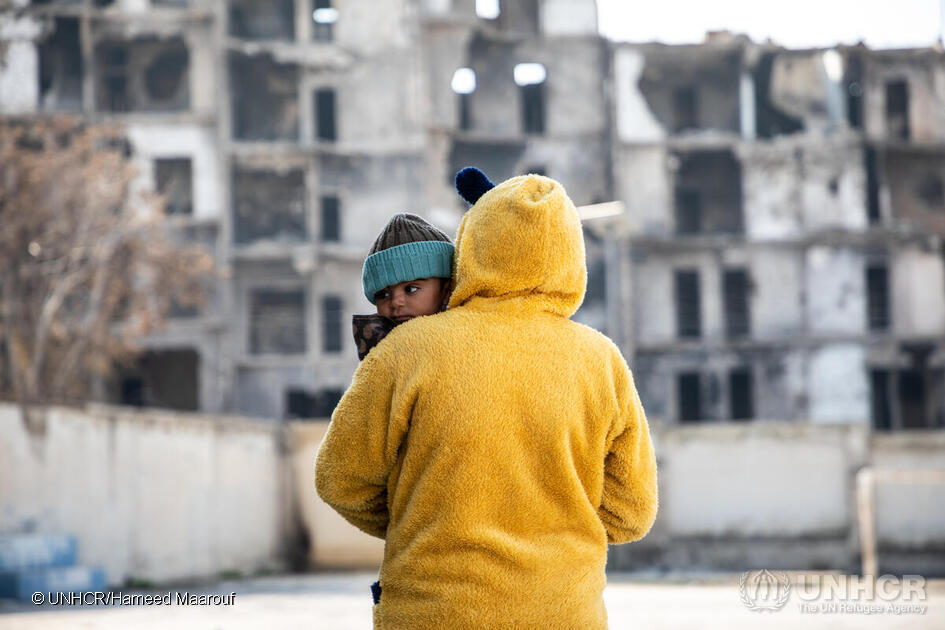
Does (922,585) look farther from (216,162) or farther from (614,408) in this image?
(216,162)

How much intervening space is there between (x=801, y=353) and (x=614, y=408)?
37.1 m

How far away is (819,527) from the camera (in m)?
21.3

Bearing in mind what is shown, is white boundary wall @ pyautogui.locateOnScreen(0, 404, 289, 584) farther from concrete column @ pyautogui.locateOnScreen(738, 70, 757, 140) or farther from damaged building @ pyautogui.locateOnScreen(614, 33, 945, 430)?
concrete column @ pyautogui.locateOnScreen(738, 70, 757, 140)

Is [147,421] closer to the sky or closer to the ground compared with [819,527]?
closer to the sky

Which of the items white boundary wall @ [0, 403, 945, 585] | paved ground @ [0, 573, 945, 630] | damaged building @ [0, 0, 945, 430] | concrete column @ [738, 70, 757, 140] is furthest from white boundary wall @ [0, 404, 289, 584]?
concrete column @ [738, 70, 757, 140]

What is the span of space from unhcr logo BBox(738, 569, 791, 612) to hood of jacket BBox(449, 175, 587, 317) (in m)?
8.27

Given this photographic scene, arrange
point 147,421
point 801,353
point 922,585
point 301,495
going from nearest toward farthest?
point 922,585, point 147,421, point 301,495, point 801,353

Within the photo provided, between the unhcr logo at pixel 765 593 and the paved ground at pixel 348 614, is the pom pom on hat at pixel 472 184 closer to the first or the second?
the paved ground at pixel 348 614

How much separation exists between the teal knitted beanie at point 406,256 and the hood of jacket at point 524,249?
15 cm

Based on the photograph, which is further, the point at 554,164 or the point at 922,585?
the point at 554,164

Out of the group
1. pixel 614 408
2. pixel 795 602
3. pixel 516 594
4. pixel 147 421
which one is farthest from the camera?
pixel 147 421

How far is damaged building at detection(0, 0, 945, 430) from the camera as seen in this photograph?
36.3m

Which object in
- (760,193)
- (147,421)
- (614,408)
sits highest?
(760,193)

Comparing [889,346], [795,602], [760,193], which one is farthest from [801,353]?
[795,602]
